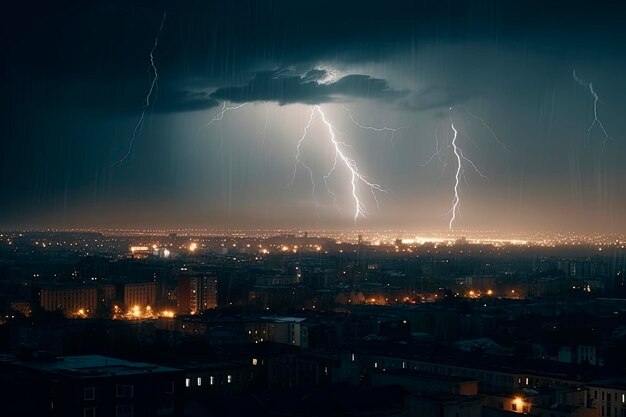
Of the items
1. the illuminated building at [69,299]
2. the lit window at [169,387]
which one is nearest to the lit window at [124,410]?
the lit window at [169,387]

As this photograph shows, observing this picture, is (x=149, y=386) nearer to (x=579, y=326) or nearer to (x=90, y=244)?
(x=579, y=326)

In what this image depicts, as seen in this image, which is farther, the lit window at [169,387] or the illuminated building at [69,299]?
the illuminated building at [69,299]

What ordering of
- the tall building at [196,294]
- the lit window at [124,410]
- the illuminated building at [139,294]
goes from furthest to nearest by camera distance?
the illuminated building at [139,294]
the tall building at [196,294]
the lit window at [124,410]

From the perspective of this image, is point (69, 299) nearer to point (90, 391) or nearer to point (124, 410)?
point (124, 410)

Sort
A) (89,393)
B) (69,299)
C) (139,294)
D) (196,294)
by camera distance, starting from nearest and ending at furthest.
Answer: (89,393) → (69,299) → (196,294) → (139,294)

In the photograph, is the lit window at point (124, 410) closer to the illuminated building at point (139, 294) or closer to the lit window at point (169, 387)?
the lit window at point (169, 387)

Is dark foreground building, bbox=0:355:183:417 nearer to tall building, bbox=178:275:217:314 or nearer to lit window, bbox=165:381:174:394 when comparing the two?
lit window, bbox=165:381:174:394

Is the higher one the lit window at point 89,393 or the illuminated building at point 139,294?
the lit window at point 89,393

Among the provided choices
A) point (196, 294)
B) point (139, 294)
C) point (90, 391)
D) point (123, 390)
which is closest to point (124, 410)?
point (123, 390)

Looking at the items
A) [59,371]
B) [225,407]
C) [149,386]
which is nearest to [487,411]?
[225,407]
